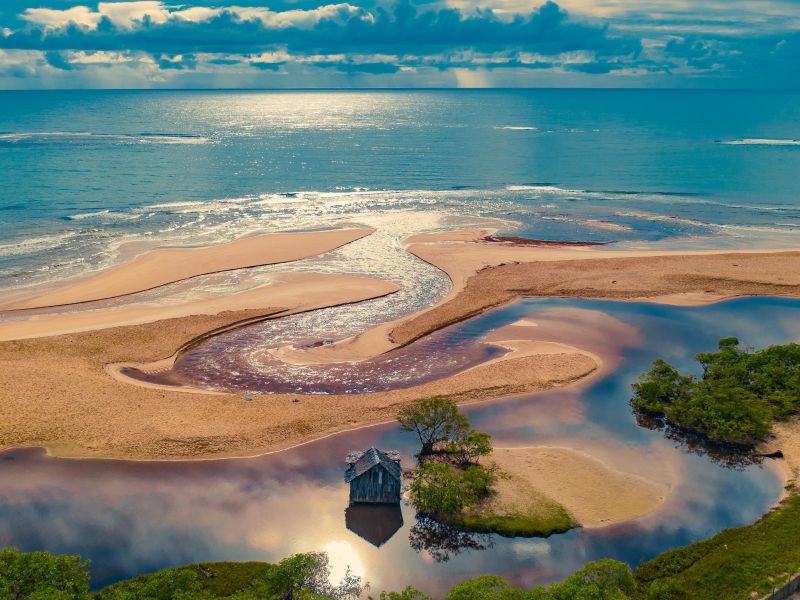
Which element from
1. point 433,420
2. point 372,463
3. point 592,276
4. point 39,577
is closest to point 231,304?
point 433,420

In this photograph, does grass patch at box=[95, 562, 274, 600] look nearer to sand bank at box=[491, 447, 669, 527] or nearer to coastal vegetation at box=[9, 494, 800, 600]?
coastal vegetation at box=[9, 494, 800, 600]

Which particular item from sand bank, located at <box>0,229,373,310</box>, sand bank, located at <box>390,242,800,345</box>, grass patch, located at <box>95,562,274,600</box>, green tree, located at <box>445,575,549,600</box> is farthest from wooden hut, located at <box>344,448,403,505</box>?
sand bank, located at <box>0,229,373,310</box>

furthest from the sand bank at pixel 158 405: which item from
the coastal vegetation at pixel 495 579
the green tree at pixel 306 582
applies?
the green tree at pixel 306 582

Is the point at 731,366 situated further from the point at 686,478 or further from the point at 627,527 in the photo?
the point at 627,527

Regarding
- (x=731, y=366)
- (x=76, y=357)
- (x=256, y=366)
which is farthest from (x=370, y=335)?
(x=731, y=366)

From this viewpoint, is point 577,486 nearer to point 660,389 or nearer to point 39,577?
point 660,389

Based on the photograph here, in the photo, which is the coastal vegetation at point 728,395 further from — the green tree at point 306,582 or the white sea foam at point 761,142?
the white sea foam at point 761,142
